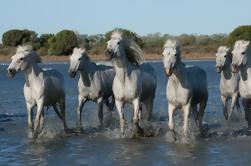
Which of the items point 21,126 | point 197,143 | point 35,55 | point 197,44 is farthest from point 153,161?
point 197,44

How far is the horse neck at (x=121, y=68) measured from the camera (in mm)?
13598

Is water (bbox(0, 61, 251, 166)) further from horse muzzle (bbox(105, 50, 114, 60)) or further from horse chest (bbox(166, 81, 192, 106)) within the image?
horse muzzle (bbox(105, 50, 114, 60))

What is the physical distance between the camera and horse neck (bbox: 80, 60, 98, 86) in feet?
49.9

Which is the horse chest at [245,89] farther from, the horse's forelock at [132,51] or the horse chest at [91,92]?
the horse chest at [91,92]

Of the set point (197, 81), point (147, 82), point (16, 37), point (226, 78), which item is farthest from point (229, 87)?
point (16, 37)

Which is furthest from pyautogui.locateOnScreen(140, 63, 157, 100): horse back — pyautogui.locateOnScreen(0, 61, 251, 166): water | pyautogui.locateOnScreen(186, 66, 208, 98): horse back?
pyautogui.locateOnScreen(186, 66, 208, 98): horse back

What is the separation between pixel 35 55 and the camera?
13.9m

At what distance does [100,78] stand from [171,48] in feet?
11.0

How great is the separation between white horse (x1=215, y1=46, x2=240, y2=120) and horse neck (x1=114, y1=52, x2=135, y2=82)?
10.9ft

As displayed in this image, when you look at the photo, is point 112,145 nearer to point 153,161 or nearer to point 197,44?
point 153,161

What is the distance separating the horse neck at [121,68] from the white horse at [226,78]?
331cm

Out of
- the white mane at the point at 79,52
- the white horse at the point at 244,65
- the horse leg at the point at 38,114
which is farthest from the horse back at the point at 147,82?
the horse leg at the point at 38,114

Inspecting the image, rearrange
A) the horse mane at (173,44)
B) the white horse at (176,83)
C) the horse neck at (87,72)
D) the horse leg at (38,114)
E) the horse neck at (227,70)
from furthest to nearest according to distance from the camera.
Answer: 1. the horse neck at (227,70)
2. the horse neck at (87,72)
3. the horse leg at (38,114)
4. the horse mane at (173,44)
5. the white horse at (176,83)

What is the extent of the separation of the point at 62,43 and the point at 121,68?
7594 centimetres
